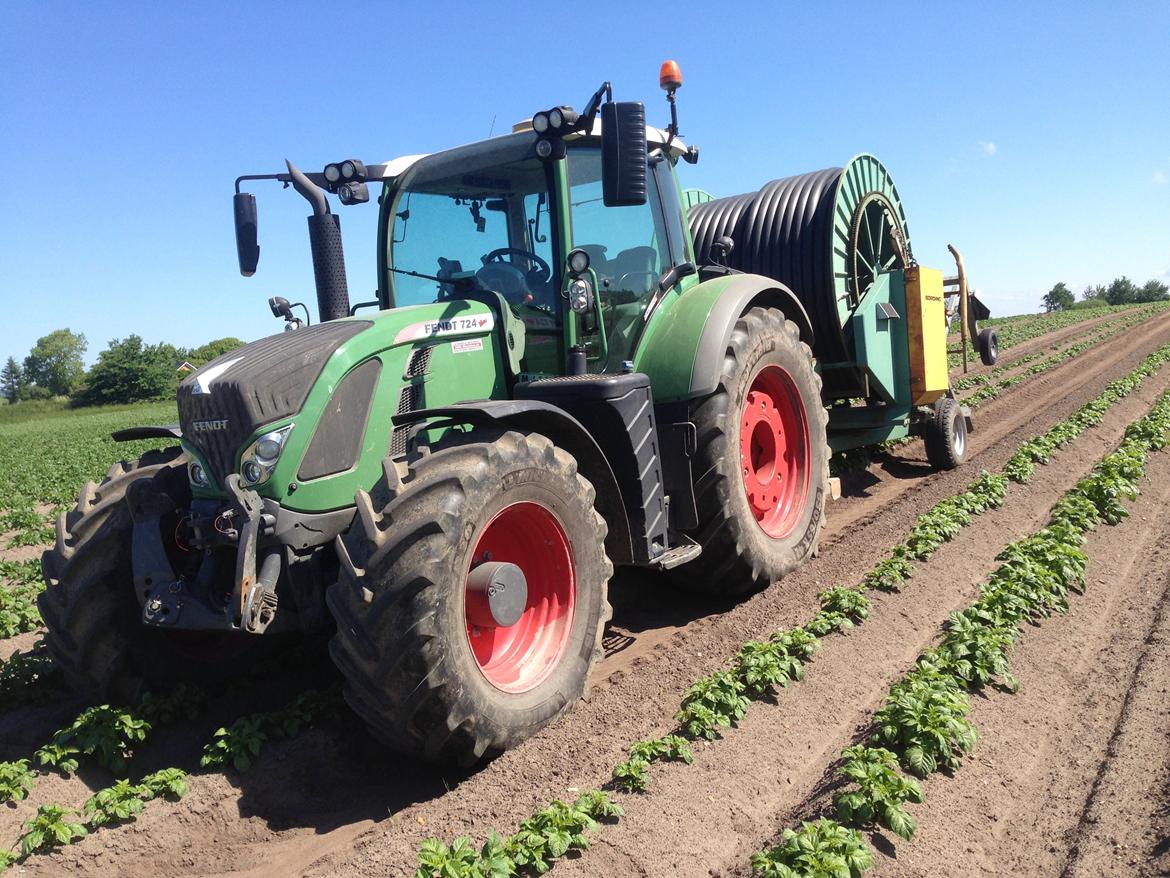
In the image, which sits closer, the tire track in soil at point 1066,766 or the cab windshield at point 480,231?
the tire track in soil at point 1066,766

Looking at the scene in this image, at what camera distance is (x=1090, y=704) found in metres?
4.11

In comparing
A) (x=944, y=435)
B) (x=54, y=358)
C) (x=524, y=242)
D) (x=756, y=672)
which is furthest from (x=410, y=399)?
(x=54, y=358)

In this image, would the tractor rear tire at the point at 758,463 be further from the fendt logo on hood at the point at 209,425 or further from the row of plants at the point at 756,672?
the fendt logo on hood at the point at 209,425

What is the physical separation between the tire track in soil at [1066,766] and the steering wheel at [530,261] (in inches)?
117

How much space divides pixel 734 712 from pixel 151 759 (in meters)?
2.57

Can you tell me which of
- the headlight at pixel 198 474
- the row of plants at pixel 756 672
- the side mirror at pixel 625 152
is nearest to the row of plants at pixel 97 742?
the headlight at pixel 198 474

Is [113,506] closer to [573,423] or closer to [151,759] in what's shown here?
[151,759]

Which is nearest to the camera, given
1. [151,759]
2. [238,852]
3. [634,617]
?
[238,852]

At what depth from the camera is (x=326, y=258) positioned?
4879 millimetres

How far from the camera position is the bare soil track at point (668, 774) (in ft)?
10.2

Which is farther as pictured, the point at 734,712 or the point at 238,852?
the point at 734,712

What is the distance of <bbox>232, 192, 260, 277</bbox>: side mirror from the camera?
469 centimetres

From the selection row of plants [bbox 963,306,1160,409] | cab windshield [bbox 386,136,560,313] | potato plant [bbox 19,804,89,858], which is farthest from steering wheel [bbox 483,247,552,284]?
row of plants [bbox 963,306,1160,409]

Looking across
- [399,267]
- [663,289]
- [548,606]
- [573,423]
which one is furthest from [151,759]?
[663,289]
